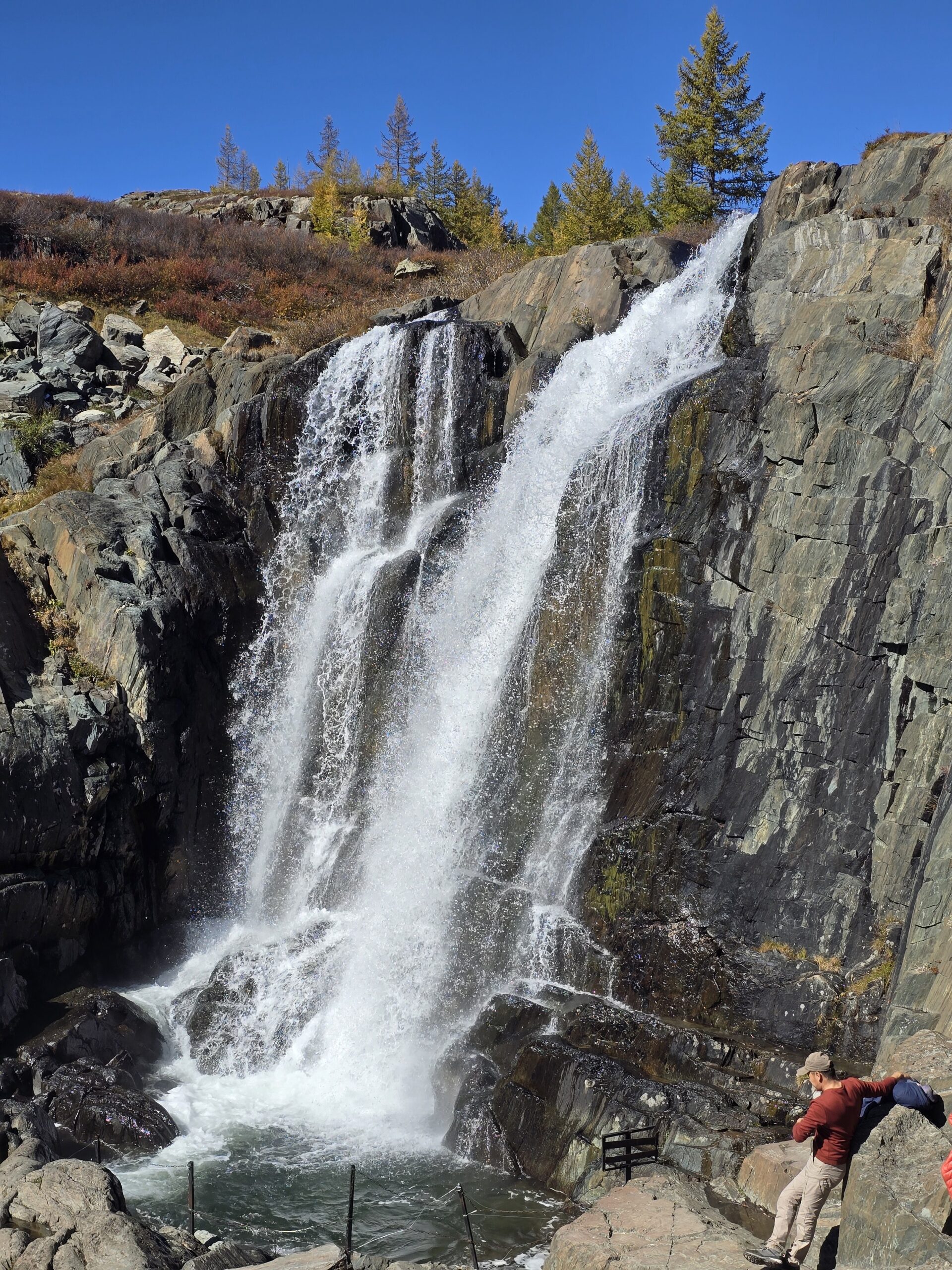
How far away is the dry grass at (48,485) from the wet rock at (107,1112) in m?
16.0

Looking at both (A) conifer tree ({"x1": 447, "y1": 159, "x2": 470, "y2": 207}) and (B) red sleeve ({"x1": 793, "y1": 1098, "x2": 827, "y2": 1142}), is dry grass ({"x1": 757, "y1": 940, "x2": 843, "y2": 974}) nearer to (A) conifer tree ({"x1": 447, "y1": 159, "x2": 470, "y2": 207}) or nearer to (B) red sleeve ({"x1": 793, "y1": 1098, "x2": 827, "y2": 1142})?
(B) red sleeve ({"x1": 793, "y1": 1098, "x2": 827, "y2": 1142})

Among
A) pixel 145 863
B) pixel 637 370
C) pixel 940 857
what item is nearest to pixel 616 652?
pixel 940 857

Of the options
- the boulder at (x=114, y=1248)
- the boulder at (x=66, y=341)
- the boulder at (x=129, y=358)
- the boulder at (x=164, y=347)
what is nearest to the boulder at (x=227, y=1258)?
the boulder at (x=114, y=1248)

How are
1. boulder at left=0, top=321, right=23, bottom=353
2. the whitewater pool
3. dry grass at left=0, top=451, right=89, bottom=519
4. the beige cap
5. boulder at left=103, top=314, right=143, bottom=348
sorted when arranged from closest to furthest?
the beige cap < the whitewater pool < dry grass at left=0, top=451, right=89, bottom=519 < boulder at left=0, top=321, right=23, bottom=353 < boulder at left=103, top=314, right=143, bottom=348

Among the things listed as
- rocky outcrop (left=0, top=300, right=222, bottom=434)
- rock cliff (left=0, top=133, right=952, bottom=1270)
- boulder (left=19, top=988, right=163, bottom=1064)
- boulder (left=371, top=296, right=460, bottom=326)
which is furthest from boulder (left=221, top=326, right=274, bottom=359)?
boulder (left=19, top=988, right=163, bottom=1064)

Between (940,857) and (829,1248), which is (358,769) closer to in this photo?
(940,857)

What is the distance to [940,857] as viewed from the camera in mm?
14609

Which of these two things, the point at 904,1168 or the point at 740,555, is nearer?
the point at 904,1168

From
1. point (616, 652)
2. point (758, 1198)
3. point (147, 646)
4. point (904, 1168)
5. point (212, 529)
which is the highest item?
point (212, 529)

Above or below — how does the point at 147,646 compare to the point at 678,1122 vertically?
above

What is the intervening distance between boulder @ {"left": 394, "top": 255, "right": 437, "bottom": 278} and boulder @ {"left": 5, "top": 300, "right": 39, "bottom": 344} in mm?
18063

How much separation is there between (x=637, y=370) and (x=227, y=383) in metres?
12.2

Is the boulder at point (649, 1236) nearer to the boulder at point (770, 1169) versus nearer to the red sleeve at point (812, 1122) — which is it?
the boulder at point (770, 1169)

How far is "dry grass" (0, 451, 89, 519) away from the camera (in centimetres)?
2941
